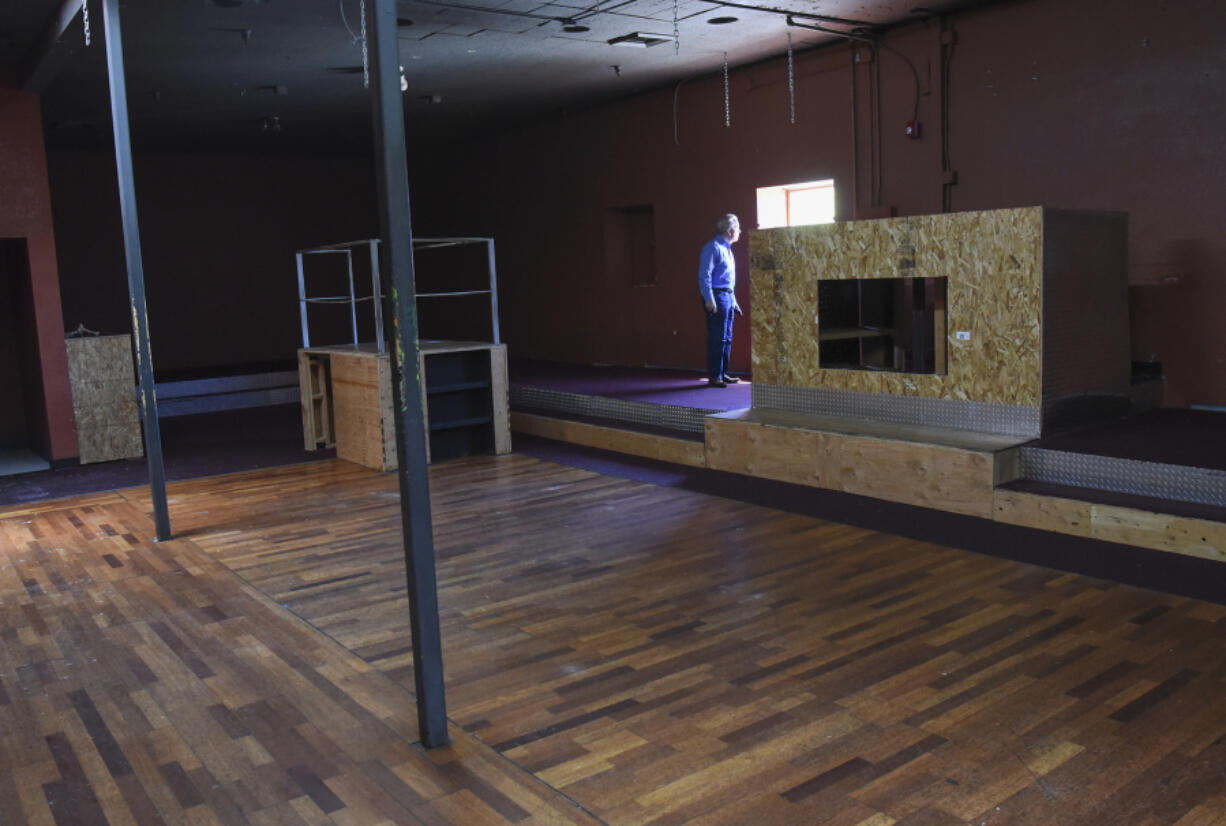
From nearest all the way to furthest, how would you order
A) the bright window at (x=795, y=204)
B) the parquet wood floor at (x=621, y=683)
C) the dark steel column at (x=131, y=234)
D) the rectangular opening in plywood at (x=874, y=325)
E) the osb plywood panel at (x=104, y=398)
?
the parquet wood floor at (x=621, y=683), the dark steel column at (x=131, y=234), the rectangular opening in plywood at (x=874, y=325), the osb plywood panel at (x=104, y=398), the bright window at (x=795, y=204)

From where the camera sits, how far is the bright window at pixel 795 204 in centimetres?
959

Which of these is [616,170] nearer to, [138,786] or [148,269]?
[148,269]

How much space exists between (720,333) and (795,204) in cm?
183

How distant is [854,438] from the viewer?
20.1 feet

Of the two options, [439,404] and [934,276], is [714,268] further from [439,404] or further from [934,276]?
[934,276]

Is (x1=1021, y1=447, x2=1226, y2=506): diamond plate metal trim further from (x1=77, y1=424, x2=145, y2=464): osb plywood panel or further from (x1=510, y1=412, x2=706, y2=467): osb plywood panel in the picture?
(x1=77, y1=424, x2=145, y2=464): osb plywood panel

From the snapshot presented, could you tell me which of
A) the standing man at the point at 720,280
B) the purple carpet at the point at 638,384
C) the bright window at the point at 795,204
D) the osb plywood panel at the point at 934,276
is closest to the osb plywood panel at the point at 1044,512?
the osb plywood panel at the point at 934,276

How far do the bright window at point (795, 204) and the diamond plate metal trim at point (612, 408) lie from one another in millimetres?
2360

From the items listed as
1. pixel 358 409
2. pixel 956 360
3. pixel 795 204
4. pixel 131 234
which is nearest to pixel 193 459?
pixel 358 409

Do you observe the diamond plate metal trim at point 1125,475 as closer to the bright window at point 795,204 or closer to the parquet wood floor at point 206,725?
the parquet wood floor at point 206,725

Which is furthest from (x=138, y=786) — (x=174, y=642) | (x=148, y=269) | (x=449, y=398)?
(x=148, y=269)

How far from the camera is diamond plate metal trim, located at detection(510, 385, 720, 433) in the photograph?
7898 mm

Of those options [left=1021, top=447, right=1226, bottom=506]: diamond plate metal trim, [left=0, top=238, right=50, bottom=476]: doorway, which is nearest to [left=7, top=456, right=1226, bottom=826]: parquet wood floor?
[left=1021, top=447, right=1226, bottom=506]: diamond plate metal trim

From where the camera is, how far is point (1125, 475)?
521 cm
